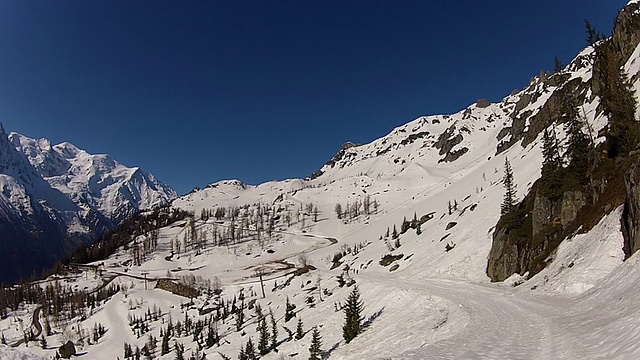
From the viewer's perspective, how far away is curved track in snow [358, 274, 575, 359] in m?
14.1

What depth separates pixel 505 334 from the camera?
1783cm

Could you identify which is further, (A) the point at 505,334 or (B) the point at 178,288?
(B) the point at 178,288

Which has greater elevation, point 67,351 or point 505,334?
point 505,334

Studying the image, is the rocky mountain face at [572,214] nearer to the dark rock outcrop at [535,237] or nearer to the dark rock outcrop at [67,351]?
the dark rock outcrop at [535,237]

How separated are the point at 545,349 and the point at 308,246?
6940 inches

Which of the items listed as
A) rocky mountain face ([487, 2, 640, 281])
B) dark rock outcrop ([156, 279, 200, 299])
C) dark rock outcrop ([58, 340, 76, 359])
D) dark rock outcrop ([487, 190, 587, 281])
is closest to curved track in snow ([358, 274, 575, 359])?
rocky mountain face ([487, 2, 640, 281])

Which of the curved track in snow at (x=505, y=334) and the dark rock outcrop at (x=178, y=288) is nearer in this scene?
the curved track in snow at (x=505, y=334)

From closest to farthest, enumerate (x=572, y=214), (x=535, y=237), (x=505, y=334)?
1. (x=505, y=334)
2. (x=572, y=214)
3. (x=535, y=237)

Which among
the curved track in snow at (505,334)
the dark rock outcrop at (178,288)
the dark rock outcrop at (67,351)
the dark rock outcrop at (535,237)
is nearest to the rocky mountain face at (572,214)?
the dark rock outcrop at (535,237)

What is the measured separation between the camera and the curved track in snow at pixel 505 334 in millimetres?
14117

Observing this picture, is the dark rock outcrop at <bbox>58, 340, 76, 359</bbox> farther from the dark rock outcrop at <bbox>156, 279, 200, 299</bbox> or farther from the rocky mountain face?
the rocky mountain face

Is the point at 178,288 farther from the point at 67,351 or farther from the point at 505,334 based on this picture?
the point at 505,334

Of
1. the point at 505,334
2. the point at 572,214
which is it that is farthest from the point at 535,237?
the point at 505,334

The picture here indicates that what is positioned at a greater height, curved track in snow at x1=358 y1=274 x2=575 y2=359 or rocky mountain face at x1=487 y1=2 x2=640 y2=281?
rocky mountain face at x1=487 y1=2 x2=640 y2=281
